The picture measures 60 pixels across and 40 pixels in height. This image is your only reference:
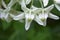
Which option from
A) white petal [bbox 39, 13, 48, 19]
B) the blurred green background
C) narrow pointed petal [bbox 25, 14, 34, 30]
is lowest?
the blurred green background

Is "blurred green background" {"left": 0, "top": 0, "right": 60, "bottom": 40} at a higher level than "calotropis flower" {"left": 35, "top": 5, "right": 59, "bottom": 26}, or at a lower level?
lower

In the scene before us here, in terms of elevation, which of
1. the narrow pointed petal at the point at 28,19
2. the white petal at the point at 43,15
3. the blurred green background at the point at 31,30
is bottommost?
the blurred green background at the point at 31,30

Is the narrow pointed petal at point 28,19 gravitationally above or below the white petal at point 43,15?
below

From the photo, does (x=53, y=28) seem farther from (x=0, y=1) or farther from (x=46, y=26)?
(x=0, y=1)

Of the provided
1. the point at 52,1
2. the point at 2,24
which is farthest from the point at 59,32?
the point at 2,24
